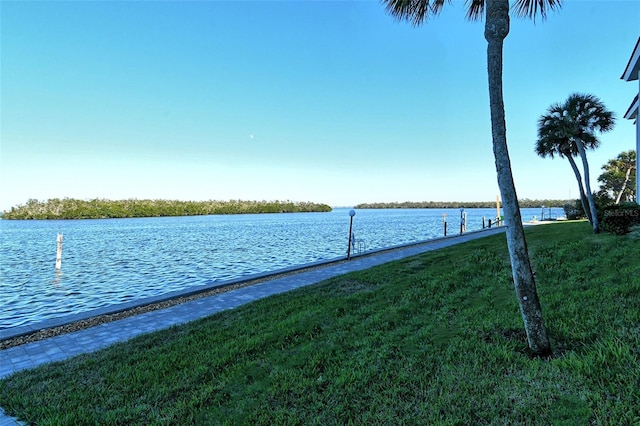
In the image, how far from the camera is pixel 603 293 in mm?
4586

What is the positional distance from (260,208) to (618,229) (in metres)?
124

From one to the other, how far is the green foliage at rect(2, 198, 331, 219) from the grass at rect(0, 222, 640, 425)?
9714 cm

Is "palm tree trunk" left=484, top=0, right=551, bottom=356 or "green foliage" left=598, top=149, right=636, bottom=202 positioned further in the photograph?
"green foliage" left=598, top=149, right=636, bottom=202

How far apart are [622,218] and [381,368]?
10469 mm

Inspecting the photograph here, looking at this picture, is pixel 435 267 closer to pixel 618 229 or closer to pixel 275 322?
pixel 275 322

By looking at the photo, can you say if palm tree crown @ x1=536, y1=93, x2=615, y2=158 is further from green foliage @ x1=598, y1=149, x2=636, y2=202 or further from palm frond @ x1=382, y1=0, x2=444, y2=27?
green foliage @ x1=598, y1=149, x2=636, y2=202

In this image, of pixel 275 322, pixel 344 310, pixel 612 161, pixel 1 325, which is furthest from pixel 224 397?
pixel 612 161

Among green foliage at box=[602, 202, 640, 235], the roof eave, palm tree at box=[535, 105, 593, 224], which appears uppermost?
the roof eave

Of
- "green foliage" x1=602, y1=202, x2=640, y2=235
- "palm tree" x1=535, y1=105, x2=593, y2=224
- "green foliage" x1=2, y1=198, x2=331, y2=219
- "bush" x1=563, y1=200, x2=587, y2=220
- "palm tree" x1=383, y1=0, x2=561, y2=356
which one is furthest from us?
"green foliage" x1=2, y1=198, x2=331, y2=219

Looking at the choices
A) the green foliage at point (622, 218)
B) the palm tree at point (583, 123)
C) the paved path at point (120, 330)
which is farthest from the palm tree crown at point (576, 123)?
the paved path at point (120, 330)

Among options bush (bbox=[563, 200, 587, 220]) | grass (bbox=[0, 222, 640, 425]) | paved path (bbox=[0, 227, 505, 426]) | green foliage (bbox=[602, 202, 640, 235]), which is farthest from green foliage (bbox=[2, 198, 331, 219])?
green foliage (bbox=[602, 202, 640, 235])

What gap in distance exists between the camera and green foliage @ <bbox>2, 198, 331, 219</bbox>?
82.8 metres

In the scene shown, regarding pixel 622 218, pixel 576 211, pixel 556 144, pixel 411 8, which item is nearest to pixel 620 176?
pixel 576 211

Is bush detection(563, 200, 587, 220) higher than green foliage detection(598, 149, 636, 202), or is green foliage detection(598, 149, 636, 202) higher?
green foliage detection(598, 149, 636, 202)
